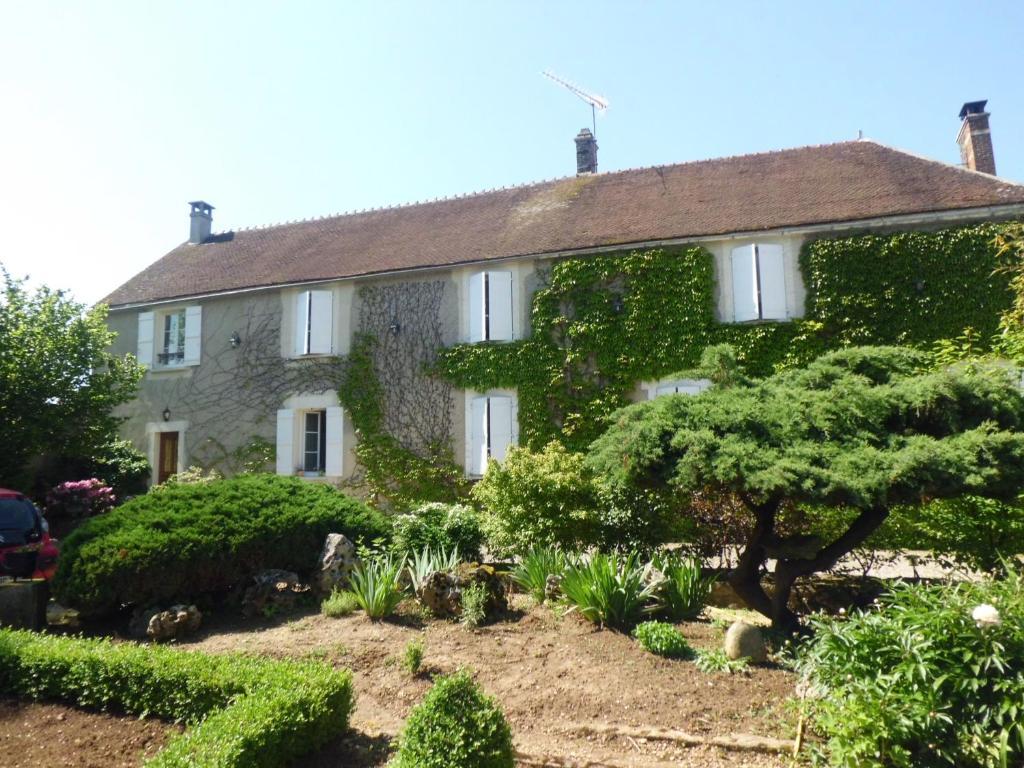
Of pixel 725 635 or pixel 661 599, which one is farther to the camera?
pixel 661 599

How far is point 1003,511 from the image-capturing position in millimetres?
6551

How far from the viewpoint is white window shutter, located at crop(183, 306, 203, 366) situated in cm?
1547

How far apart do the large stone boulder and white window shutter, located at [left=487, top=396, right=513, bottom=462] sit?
630 cm

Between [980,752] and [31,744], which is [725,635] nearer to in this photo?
[980,752]

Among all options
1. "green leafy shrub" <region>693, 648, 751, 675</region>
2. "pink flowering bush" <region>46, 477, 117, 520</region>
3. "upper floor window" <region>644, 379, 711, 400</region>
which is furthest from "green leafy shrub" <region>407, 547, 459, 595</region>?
"pink flowering bush" <region>46, 477, 117, 520</region>

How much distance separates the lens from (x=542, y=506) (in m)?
7.77

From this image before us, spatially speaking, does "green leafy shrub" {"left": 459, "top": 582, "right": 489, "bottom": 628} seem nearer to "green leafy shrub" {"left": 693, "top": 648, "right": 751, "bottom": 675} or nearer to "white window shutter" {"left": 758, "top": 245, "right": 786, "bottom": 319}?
"green leafy shrub" {"left": 693, "top": 648, "right": 751, "bottom": 675}

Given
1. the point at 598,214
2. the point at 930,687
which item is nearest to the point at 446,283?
the point at 598,214

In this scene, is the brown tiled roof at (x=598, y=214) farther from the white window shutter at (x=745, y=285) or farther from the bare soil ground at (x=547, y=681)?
the bare soil ground at (x=547, y=681)

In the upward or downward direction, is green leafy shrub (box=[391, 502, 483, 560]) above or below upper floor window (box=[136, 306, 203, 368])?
below

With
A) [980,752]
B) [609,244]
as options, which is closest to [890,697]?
[980,752]

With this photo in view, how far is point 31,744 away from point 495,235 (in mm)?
11776

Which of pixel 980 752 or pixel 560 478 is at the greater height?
pixel 560 478

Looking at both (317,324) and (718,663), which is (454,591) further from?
(317,324)
